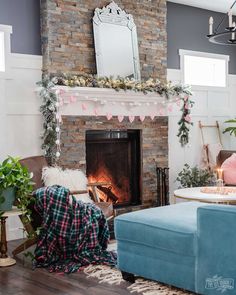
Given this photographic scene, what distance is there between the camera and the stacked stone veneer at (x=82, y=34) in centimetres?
559

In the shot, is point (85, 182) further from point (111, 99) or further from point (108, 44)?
point (108, 44)

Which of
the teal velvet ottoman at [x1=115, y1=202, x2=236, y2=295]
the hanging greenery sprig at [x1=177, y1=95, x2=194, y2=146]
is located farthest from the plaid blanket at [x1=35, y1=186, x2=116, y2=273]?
the hanging greenery sprig at [x1=177, y1=95, x2=194, y2=146]

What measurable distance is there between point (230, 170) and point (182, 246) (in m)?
3.47

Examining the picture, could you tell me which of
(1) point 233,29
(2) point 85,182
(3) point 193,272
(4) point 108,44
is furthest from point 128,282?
(4) point 108,44

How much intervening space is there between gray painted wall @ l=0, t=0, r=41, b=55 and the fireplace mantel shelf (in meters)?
0.65

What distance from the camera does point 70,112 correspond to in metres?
5.71

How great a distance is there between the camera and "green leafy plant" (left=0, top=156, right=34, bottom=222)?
4207 mm

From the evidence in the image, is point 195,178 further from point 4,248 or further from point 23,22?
point 4,248

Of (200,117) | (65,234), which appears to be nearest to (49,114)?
(65,234)

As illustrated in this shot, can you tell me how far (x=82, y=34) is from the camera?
587cm

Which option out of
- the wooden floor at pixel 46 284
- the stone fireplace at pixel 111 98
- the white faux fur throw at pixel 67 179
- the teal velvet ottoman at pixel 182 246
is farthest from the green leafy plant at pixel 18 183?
the stone fireplace at pixel 111 98

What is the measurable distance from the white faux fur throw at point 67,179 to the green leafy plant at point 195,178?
1952 millimetres

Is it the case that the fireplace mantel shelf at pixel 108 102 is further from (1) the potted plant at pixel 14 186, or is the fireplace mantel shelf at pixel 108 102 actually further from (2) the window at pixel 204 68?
(1) the potted plant at pixel 14 186

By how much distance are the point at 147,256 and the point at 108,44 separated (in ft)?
10.9
